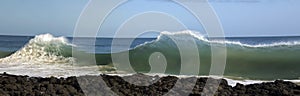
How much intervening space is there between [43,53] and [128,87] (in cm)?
964

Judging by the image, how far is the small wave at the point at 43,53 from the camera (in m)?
15.8

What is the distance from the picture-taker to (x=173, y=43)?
1614 centimetres

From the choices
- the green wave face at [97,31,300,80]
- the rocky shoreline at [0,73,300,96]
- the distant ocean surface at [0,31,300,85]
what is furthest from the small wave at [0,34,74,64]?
the rocky shoreline at [0,73,300,96]

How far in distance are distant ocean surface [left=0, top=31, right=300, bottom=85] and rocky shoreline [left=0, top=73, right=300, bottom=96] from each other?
3.87m

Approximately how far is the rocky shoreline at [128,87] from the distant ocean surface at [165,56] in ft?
12.7

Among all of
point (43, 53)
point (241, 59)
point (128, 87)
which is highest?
point (43, 53)

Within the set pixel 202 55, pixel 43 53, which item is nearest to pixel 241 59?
pixel 202 55

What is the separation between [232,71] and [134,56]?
10.1 ft

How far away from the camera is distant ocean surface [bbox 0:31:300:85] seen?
13062 millimetres

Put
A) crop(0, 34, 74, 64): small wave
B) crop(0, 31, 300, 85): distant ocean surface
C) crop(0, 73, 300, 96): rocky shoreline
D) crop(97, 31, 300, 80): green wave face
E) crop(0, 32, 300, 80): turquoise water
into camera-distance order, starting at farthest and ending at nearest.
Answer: crop(0, 34, 74, 64): small wave < crop(0, 32, 300, 80): turquoise water < crop(97, 31, 300, 80): green wave face < crop(0, 31, 300, 85): distant ocean surface < crop(0, 73, 300, 96): rocky shoreline

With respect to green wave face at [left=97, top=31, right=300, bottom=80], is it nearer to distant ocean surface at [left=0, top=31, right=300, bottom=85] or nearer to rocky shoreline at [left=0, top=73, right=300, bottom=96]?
distant ocean surface at [left=0, top=31, right=300, bottom=85]

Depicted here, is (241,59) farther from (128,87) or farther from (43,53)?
(128,87)

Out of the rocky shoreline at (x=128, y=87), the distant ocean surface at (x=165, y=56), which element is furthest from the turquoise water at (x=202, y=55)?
the rocky shoreline at (x=128, y=87)

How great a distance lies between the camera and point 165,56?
47.4ft
